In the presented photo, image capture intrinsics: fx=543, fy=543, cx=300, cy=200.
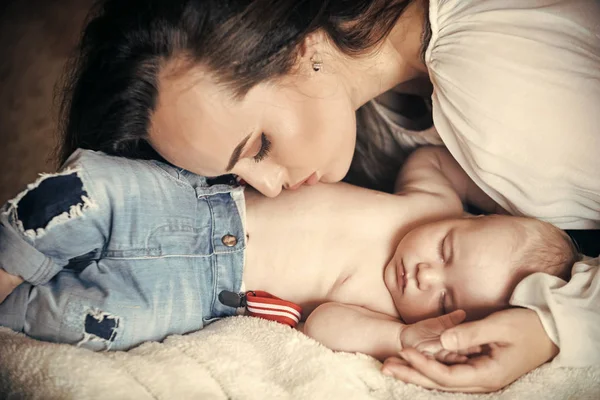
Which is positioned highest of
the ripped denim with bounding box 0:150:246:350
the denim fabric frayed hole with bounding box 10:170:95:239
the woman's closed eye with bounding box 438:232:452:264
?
the denim fabric frayed hole with bounding box 10:170:95:239

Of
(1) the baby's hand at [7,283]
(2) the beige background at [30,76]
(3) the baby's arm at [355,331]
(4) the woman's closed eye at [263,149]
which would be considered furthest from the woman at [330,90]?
(2) the beige background at [30,76]

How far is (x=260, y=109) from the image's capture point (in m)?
0.91

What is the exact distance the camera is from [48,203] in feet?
2.86

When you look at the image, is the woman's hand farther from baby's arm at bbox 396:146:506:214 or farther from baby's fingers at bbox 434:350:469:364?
baby's arm at bbox 396:146:506:214

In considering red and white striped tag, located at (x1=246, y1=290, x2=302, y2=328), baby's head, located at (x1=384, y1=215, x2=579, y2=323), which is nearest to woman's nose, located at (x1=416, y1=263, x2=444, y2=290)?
baby's head, located at (x1=384, y1=215, x2=579, y2=323)

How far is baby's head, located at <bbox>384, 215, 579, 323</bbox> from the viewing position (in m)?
0.92

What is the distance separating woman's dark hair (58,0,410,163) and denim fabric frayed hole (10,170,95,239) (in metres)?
0.13

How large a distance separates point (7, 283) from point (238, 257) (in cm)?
40

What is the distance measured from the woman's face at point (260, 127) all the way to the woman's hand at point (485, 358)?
39cm

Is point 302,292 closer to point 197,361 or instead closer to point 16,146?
point 197,361

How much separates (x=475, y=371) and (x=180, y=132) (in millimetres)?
591

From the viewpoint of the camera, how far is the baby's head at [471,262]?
916 mm

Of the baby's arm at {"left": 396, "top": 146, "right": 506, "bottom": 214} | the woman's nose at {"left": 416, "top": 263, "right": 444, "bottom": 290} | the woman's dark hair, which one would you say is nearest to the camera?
the woman's dark hair

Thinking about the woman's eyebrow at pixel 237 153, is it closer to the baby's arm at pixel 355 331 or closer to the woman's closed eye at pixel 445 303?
the baby's arm at pixel 355 331
